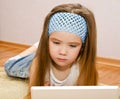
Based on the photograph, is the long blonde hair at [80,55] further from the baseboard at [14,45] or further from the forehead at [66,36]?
the baseboard at [14,45]

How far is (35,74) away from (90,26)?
11.4 inches

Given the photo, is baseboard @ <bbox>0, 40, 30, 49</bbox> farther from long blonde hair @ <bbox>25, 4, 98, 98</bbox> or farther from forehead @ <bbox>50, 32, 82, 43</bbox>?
forehead @ <bbox>50, 32, 82, 43</bbox>

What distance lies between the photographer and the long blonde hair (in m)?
0.86

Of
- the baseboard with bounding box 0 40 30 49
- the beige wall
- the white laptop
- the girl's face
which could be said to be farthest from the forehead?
the baseboard with bounding box 0 40 30 49

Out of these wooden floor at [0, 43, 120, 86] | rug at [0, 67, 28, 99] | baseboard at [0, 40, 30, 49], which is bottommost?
wooden floor at [0, 43, 120, 86]

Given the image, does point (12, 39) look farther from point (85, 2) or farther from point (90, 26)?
point (90, 26)

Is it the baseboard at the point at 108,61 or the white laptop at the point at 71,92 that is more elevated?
the white laptop at the point at 71,92

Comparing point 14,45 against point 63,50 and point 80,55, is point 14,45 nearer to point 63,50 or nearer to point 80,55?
point 80,55

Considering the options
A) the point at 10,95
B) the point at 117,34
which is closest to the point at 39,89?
the point at 10,95

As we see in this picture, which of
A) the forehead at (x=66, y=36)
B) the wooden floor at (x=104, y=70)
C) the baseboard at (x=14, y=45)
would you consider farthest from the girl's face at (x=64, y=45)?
the baseboard at (x=14, y=45)

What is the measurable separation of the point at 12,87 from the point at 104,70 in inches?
34.1

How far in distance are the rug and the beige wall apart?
90 cm

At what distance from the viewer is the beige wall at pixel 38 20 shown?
1983mm

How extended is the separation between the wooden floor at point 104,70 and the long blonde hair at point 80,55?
2.28 feet
